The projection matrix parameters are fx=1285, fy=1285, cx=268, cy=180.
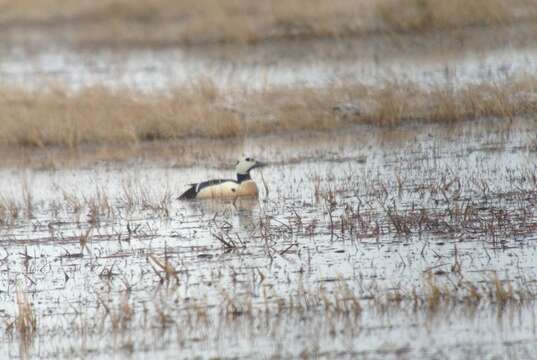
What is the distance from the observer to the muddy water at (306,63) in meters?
19.9

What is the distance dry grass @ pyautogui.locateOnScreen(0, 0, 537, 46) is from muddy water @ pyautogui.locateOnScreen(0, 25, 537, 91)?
1.12 ft

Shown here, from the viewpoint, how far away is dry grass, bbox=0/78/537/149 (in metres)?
16.9

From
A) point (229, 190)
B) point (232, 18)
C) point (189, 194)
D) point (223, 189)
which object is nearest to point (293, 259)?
point (189, 194)

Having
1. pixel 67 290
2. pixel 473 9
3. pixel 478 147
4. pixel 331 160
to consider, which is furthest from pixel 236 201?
pixel 473 9

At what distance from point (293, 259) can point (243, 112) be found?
331 inches

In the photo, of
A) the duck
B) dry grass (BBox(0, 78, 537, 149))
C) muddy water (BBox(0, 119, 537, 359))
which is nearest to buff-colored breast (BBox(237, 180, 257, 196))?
the duck

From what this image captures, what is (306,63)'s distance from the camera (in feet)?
74.2

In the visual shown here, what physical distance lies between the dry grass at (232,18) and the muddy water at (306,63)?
0.34m

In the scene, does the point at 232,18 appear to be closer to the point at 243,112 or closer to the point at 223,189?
the point at 243,112

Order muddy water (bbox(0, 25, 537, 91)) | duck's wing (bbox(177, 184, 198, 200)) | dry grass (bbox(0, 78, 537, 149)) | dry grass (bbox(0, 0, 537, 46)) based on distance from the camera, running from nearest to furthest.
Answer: duck's wing (bbox(177, 184, 198, 200)) → dry grass (bbox(0, 78, 537, 149)) → muddy water (bbox(0, 25, 537, 91)) → dry grass (bbox(0, 0, 537, 46))

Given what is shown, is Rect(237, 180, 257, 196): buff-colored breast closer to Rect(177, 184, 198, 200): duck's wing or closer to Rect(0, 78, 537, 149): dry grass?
Rect(177, 184, 198, 200): duck's wing

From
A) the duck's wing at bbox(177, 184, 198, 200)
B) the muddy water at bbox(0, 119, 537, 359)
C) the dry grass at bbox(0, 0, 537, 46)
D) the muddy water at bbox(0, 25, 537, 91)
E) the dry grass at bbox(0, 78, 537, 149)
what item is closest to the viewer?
the muddy water at bbox(0, 119, 537, 359)

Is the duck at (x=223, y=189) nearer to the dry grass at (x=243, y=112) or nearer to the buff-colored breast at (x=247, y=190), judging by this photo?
the buff-colored breast at (x=247, y=190)

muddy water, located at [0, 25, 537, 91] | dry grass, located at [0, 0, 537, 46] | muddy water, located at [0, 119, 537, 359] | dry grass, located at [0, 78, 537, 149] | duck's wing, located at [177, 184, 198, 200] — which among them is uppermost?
dry grass, located at [0, 0, 537, 46]
